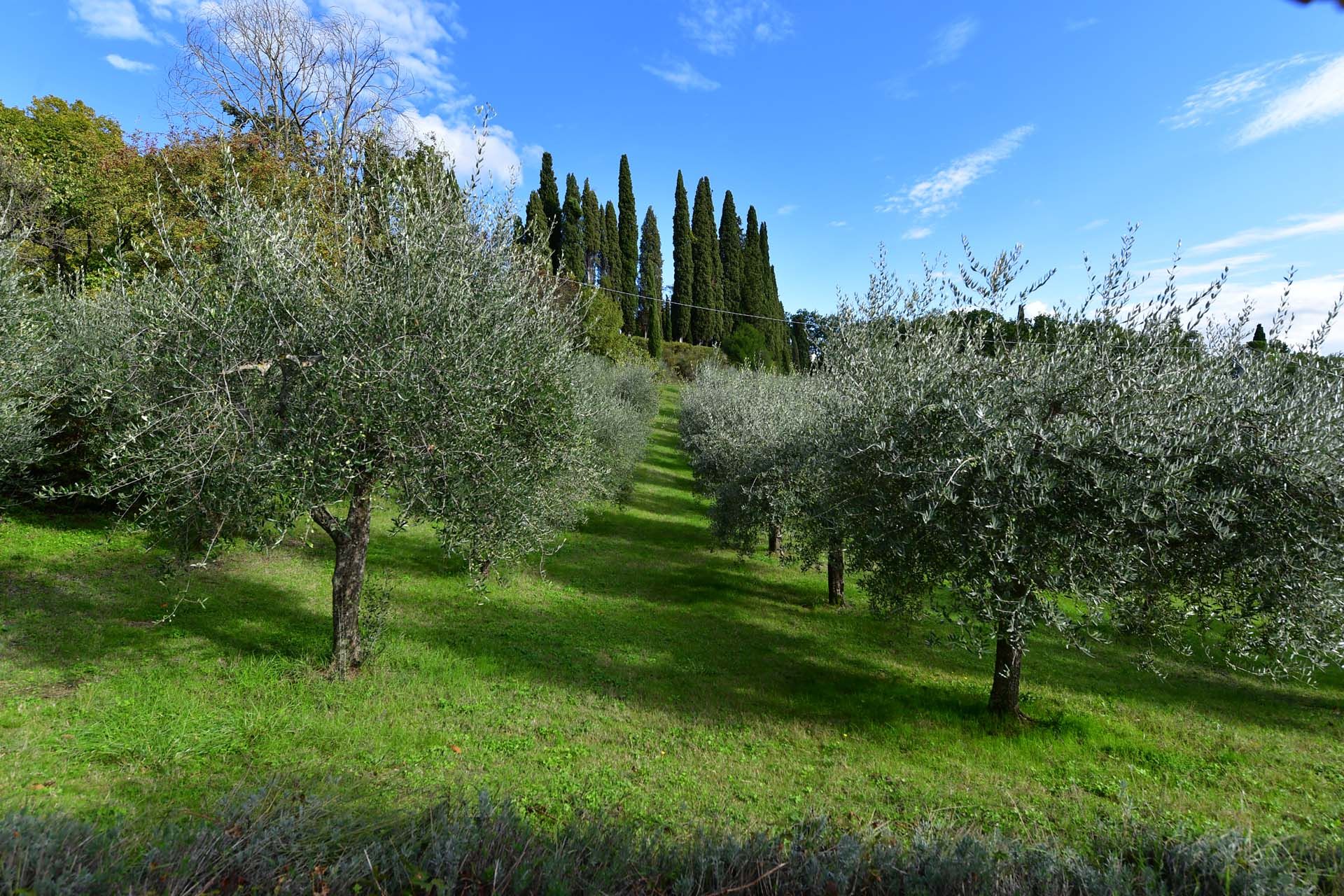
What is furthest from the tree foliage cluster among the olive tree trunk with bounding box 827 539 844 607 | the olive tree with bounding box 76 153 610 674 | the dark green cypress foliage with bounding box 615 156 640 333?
the olive tree with bounding box 76 153 610 674

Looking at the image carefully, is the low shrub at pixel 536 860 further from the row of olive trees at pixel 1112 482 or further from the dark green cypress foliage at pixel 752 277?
the dark green cypress foliage at pixel 752 277

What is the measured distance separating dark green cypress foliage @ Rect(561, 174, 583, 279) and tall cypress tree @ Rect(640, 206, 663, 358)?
9681mm

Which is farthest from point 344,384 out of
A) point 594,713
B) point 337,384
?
point 594,713

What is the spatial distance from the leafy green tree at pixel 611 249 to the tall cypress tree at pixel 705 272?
934 cm

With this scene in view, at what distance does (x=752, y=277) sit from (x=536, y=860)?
250 ft

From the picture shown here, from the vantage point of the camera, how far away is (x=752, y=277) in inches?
2965

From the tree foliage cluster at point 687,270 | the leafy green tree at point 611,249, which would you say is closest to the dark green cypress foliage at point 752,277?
the tree foliage cluster at point 687,270

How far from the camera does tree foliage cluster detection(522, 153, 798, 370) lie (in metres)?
65.4

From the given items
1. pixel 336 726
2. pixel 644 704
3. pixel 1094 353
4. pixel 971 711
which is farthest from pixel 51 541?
pixel 1094 353

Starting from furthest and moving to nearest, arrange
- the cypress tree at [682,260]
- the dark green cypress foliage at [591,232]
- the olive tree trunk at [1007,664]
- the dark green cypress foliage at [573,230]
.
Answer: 1. the cypress tree at [682,260]
2. the dark green cypress foliage at [591,232]
3. the dark green cypress foliage at [573,230]
4. the olive tree trunk at [1007,664]

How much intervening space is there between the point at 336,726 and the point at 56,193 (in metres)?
31.9

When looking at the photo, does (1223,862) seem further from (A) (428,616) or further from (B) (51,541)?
(B) (51,541)

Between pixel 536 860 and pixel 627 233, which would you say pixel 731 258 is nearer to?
pixel 627 233

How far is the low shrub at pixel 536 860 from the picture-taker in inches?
121
